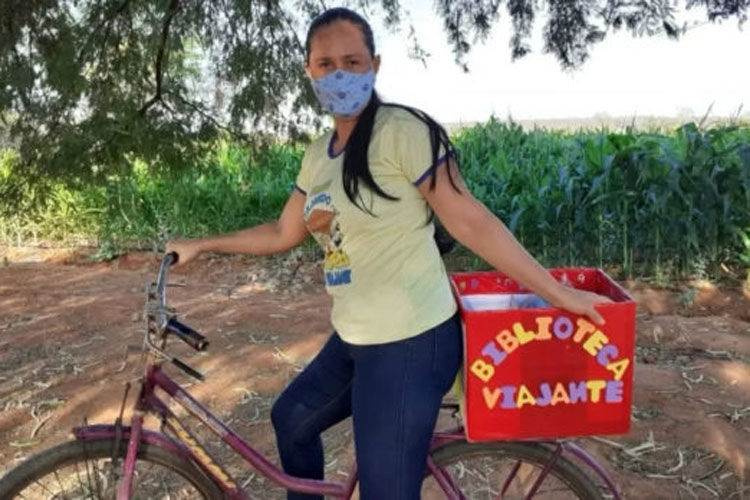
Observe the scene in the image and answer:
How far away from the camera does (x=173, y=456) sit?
5.82 ft

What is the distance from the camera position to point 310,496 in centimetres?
189

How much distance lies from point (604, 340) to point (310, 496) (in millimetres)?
835

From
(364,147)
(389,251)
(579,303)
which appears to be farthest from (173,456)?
(579,303)

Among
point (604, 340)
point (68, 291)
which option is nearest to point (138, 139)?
point (68, 291)

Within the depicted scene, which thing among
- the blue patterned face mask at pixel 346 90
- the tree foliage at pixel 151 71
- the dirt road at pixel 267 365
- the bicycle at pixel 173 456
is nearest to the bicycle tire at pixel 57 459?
the bicycle at pixel 173 456

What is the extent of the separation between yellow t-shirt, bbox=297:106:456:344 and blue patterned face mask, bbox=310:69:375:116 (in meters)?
0.06

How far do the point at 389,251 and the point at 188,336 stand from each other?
46 cm

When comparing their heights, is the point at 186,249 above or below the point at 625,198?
above

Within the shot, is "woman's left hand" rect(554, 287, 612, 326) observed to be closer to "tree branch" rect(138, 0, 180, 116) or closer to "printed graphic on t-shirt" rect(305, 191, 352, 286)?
"printed graphic on t-shirt" rect(305, 191, 352, 286)

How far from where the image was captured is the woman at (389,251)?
4.91 ft

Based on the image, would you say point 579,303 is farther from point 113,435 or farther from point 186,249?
point 113,435

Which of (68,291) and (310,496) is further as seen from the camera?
(68,291)

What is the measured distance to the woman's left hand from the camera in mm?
1478

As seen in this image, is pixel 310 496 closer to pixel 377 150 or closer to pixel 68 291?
pixel 377 150
